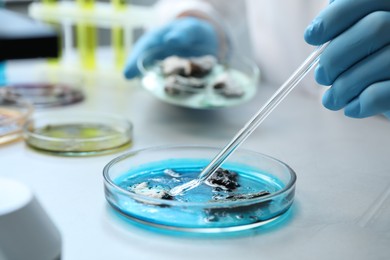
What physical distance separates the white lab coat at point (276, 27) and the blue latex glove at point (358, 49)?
0.56 m

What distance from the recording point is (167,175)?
783mm

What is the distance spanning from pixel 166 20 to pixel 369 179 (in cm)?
83

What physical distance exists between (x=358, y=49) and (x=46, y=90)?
0.75 metres

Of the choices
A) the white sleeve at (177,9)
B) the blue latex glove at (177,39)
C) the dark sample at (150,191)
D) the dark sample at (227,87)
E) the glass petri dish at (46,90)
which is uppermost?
the white sleeve at (177,9)

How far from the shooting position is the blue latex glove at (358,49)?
2.51ft

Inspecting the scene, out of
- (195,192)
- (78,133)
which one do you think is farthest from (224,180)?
(78,133)

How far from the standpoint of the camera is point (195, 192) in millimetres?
725

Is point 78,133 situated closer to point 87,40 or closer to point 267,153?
point 267,153

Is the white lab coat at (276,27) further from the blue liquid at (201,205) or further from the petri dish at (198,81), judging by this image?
the blue liquid at (201,205)

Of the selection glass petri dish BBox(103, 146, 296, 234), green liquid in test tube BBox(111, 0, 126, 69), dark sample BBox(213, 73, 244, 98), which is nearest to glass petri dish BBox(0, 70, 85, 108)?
green liquid in test tube BBox(111, 0, 126, 69)

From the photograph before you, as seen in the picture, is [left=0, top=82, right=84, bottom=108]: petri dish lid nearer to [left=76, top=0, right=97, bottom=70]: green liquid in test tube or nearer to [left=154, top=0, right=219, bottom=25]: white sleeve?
[left=76, top=0, right=97, bottom=70]: green liquid in test tube

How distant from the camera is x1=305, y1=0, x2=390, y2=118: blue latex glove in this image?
765mm

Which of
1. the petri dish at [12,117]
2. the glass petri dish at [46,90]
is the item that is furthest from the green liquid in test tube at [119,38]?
the petri dish at [12,117]

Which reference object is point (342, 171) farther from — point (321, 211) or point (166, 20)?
point (166, 20)
